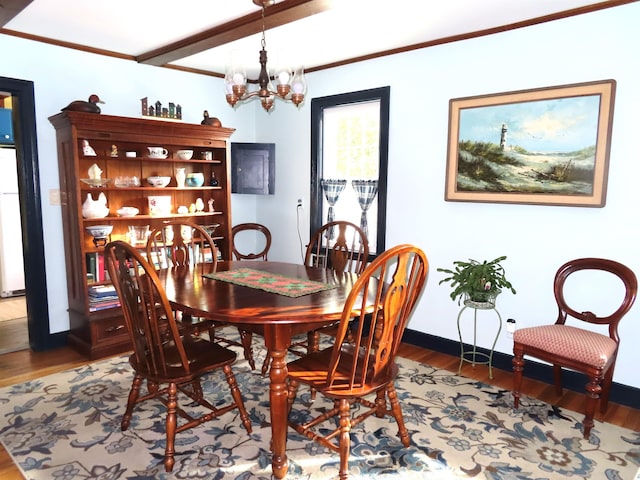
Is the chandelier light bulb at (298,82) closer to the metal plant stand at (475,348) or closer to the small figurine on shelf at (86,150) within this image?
the metal plant stand at (475,348)

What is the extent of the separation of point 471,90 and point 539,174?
2.65ft

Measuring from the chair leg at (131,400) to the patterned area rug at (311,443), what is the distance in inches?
1.9

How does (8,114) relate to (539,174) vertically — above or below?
above

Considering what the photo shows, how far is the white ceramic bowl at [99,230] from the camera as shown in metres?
3.57


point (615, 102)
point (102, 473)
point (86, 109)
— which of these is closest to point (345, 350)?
point (102, 473)

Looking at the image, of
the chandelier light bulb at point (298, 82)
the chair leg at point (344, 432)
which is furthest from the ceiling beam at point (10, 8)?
the chair leg at point (344, 432)

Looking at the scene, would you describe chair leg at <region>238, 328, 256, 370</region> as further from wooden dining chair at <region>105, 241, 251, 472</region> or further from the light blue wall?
the light blue wall

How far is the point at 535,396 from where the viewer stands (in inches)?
115

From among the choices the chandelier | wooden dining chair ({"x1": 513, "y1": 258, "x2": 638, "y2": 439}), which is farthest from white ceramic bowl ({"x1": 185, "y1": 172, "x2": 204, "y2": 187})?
wooden dining chair ({"x1": 513, "y1": 258, "x2": 638, "y2": 439})

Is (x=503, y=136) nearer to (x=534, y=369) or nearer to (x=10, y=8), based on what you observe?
(x=534, y=369)

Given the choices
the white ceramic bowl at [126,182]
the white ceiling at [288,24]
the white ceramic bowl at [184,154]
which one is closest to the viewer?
the white ceiling at [288,24]

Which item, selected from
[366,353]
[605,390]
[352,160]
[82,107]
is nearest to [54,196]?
[82,107]

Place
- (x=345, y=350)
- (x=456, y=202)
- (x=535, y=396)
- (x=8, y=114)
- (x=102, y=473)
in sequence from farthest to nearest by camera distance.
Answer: (x=8, y=114) < (x=456, y=202) < (x=535, y=396) < (x=345, y=350) < (x=102, y=473)

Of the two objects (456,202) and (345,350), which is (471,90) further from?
(345,350)
